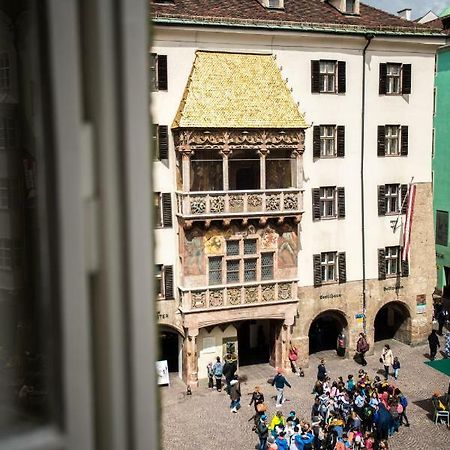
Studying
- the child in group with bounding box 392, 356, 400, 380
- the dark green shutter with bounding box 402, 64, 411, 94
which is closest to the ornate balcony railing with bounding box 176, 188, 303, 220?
the child in group with bounding box 392, 356, 400, 380

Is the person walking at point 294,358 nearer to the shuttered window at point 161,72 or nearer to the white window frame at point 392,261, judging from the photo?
the white window frame at point 392,261

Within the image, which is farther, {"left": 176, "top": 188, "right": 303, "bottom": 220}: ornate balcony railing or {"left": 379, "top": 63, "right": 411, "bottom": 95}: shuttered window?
{"left": 379, "top": 63, "right": 411, "bottom": 95}: shuttered window

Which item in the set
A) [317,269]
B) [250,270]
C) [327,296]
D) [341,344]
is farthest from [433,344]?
[250,270]

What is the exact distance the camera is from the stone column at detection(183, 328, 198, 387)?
20.7 metres

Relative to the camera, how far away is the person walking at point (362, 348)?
22.7m

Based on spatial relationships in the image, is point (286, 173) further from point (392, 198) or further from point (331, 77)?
point (392, 198)

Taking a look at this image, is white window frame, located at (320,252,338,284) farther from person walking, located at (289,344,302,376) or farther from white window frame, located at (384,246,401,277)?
person walking, located at (289,344,302,376)

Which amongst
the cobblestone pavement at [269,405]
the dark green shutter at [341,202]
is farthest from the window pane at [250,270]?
the dark green shutter at [341,202]

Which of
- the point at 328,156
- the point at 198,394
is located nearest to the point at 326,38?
the point at 328,156

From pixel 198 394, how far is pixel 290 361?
370 centimetres

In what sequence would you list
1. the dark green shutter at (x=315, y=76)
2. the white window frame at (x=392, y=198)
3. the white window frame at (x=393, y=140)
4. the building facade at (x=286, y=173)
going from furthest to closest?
the white window frame at (x=392, y=198) → the white window frame at (x=393, y=140) → the dark green shutter at (x=315, y=76) → the building facade at (x=286, y=173)

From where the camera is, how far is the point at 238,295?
2098 cm

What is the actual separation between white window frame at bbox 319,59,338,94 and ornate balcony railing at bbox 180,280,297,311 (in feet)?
22.8

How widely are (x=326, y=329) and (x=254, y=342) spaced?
3.16 metres
